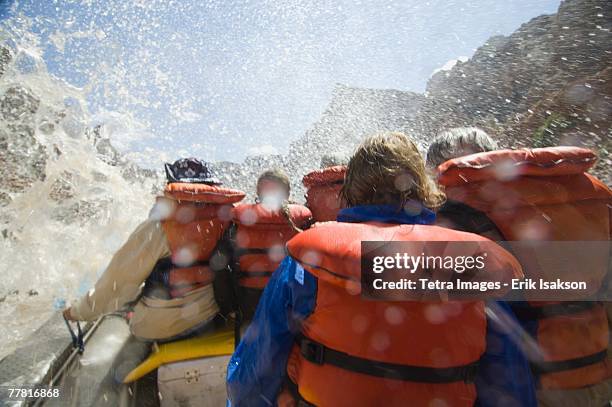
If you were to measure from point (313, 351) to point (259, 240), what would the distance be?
2.04 m

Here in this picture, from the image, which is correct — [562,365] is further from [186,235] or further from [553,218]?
[186,235]

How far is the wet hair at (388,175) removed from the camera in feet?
4.87

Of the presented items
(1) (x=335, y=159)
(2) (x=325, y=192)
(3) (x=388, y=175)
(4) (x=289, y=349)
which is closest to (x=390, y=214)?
(3) (x=388, y=175)

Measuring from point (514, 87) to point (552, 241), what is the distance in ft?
104

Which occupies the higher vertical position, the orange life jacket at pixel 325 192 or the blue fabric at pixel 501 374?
the orange life jacket at pixel 325 192

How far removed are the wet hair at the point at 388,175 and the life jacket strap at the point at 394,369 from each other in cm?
60

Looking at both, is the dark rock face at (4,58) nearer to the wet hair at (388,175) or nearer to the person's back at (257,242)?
the person's back at (257,242)

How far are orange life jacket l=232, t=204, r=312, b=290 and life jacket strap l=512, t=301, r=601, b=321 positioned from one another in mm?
1981

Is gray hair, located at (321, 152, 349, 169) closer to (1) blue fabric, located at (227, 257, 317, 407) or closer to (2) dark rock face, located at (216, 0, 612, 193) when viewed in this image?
(2) dark rock face, located at (216, 0, 612, 193)

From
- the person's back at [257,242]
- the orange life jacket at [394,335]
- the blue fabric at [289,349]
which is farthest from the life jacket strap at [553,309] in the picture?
the person's back at [257,242]

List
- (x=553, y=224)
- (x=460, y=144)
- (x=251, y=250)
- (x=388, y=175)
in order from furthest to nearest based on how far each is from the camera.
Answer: (x=251, y=250), (x=460, y=144), (x=553, y=224), (x=388, y=175)

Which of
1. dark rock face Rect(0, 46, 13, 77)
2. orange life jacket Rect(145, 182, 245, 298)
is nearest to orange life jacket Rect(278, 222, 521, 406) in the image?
orange life jacket Rect(145, 182, 245, 298)

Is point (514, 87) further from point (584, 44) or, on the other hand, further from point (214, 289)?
point (214, 289)

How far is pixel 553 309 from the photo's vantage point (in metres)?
1.73
